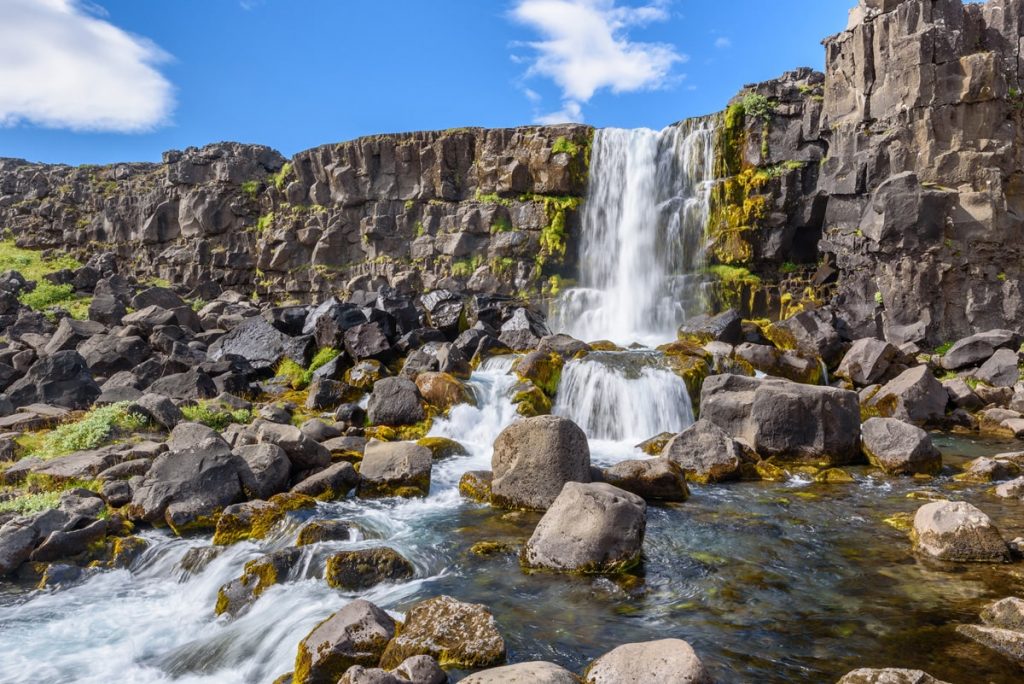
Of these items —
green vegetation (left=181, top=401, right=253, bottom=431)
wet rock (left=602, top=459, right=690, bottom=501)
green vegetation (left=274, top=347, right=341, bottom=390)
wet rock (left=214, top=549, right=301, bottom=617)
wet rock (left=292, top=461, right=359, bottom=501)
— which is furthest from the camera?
green vegetation (left=274, top=347, right=341, bottom=390)

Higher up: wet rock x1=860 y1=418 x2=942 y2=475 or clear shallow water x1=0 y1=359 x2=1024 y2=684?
wet rock x1=860 y1=418 x2=942 y2=475

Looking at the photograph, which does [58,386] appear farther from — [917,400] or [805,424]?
[917,400]

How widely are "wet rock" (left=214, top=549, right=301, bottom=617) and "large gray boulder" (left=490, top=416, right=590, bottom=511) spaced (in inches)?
134

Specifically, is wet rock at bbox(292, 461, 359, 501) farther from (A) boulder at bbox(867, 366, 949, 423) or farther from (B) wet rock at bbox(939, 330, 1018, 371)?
(B) wet rock at bbox(939, 330, 1018, 371)

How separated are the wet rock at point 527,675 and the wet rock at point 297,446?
6.94m

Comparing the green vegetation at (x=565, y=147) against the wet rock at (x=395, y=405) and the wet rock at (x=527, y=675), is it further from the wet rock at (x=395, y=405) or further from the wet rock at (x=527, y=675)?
the wet rock at (x=527, y=675)

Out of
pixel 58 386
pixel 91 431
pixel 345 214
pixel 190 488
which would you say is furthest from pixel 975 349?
pixel 345 214

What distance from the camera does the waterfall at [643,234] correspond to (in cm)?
2764

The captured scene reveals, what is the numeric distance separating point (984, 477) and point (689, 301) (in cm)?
1659

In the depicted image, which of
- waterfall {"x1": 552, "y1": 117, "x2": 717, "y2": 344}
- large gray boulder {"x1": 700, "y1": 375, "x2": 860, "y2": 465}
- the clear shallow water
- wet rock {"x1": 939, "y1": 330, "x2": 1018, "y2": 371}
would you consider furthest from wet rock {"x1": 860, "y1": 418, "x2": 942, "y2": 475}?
waterfall {"x1": 552, "y1": 117, "x2": 717, "y2": 344}

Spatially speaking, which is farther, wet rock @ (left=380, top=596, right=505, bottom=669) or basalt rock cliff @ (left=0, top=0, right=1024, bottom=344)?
basalt rock cliff @ (left=0, top=0, right=1024, bottom=344)

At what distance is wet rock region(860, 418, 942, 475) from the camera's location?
11.4m

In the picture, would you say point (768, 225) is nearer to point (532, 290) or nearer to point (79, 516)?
point (532, 290)

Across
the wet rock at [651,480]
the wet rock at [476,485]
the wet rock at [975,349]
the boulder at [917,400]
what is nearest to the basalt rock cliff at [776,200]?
the wet rock at [975,349]
